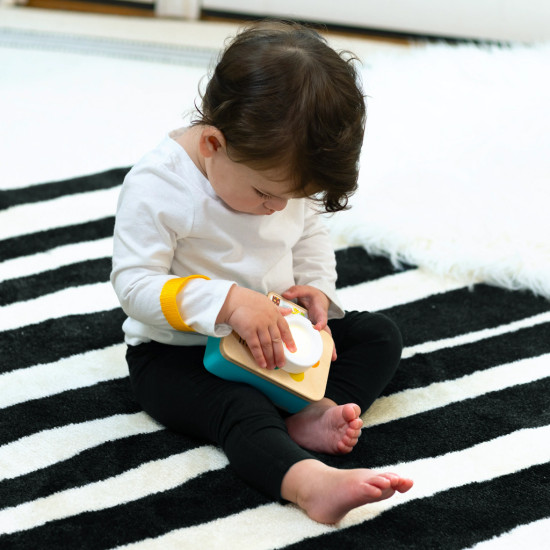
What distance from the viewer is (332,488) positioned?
72cm

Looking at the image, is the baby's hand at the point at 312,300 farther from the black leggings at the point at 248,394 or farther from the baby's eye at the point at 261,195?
the baby's eye at the point at 261,195

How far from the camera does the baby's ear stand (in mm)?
763

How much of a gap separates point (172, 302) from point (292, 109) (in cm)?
21

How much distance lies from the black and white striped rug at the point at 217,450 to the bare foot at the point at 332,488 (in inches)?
0.7

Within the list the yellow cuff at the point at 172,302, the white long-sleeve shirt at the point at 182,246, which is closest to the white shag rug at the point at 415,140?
the white long-sleeve shirt at the point at 182,246

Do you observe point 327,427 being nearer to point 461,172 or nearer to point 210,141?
point 210,141

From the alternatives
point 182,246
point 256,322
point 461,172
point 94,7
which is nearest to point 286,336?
point 256,322

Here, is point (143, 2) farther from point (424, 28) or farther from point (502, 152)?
point (502, 152)

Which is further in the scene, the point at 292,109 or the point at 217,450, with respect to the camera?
the point at 217,450

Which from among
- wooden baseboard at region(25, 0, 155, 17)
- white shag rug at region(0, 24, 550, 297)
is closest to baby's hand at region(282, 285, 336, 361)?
white shag rug at region(0, 24, 550, 297)

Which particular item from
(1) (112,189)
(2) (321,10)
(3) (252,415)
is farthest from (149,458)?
(2) (321,10)

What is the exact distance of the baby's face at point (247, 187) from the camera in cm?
76

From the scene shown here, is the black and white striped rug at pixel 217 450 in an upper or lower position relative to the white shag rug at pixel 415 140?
lower

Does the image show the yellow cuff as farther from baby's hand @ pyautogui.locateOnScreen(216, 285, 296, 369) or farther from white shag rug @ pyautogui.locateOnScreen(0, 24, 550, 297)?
white shag rug @ pyautogui.locateOnScreen(0, 24, 550, 297)
